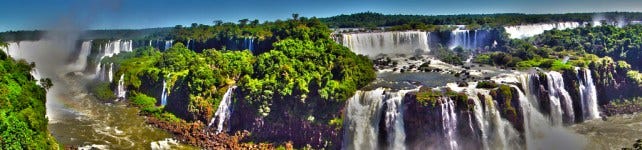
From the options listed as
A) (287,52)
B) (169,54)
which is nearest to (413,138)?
(287,52)

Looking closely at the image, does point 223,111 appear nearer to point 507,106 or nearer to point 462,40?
point 507,106

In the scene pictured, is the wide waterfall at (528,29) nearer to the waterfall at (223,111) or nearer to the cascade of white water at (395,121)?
the cascade of white water at (395,121)

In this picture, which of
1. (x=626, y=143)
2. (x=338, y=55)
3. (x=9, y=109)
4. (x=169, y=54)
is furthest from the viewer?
(x=169, y=54)

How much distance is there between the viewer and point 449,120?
3047 centimetres

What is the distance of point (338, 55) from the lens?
3803 centimetres

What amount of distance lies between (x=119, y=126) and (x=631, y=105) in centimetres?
3947

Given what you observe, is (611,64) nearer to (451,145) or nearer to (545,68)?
(545,68)

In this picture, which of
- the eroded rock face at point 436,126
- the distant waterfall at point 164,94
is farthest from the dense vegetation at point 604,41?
the distant waterfall at point 164,94

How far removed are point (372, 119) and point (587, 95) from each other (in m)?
19.4

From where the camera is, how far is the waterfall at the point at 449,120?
30.3 metres

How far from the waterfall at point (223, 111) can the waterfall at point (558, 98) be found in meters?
22.3

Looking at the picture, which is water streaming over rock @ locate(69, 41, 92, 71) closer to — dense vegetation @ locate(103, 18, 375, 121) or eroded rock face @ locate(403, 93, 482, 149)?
dense vegetation @ locate(103, 18, 375, 121)

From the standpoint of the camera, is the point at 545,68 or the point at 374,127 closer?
the point at 374,127

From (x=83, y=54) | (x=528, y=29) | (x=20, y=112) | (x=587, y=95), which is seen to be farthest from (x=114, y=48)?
(x=587, y=95)
